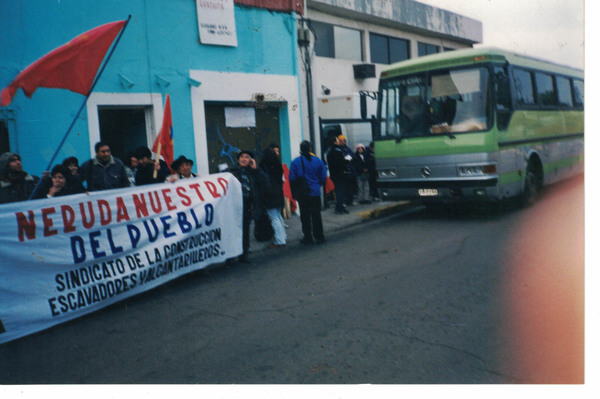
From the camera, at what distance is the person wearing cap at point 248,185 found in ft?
27.5

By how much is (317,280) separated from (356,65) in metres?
12.0

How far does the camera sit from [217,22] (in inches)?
465

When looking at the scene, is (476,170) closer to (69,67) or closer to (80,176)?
(80,176)

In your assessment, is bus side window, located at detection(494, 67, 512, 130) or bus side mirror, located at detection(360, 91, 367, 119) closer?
bus side window, located at detection(494, 67, 512, 130)

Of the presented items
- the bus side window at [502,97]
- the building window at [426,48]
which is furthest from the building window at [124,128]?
the building window at [426,48]

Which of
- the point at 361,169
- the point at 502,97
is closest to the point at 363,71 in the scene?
the point at 361,169

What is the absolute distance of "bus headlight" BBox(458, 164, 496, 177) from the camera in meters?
10.2

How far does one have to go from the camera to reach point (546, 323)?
15.5 ft

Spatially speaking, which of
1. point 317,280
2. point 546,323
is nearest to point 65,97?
point 317,280

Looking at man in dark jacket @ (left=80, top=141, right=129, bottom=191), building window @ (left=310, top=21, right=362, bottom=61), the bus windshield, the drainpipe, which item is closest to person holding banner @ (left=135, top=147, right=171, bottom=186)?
man in dark jacket @ (left=80, top=141, right=129, bottom=191)

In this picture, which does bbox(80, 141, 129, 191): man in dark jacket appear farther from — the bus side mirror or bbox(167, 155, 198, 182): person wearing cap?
the bus side mirror

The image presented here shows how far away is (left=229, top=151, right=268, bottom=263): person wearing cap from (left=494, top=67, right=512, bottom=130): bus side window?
4.71 m

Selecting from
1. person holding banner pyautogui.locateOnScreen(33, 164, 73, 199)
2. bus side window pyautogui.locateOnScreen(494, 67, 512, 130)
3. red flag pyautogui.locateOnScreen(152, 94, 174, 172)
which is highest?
bus side window pyautogui.locateOnScreen(494, 67, 512, 130)
